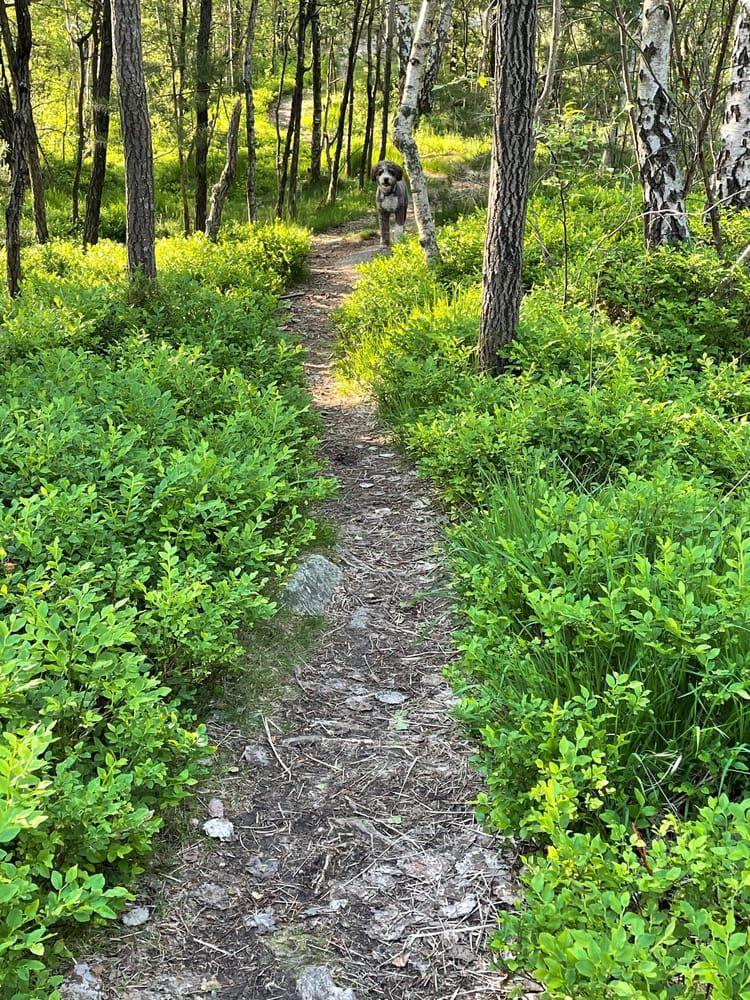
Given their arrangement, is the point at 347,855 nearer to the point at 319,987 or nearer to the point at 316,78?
the point at 319,987

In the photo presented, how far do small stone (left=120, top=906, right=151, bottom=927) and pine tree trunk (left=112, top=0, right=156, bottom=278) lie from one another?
22.0 feet

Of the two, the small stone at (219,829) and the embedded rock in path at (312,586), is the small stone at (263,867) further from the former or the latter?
the embedded rock in path at (312,586)

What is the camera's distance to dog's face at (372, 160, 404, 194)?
435 inches

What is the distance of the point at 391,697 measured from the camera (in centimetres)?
360

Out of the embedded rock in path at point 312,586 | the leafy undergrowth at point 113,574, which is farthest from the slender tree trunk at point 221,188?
the embedded rock in path at point 312,586

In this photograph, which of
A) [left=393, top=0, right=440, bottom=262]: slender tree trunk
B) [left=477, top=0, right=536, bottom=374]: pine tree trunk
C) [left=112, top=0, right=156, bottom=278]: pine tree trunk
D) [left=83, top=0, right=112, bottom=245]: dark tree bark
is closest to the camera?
A: [left=477, top=0, right=536, bottom=374]: pine tree trunk

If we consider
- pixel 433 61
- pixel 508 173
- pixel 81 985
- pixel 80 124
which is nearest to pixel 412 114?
pixel 508 173

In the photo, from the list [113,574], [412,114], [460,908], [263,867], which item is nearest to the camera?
[460,908]

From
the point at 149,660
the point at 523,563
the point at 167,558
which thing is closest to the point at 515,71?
the point at 523,563

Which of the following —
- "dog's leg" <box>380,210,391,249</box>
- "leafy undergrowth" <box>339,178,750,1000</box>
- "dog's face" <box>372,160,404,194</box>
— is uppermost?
"dog's face" <box>372,160,404,194</box>

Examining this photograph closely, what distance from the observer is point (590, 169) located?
8.09 metres

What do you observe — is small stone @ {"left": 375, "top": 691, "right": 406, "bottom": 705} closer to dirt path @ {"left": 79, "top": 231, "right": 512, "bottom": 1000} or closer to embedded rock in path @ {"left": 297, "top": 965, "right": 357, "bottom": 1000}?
dirt path @ {"left": 79, "top": 231, "right": 512, "bottom": 1000}

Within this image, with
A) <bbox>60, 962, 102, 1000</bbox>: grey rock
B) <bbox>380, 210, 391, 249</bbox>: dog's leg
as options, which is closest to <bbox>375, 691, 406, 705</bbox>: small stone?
<bbox>60, 962, 102, 1000</bbox>: grey rock

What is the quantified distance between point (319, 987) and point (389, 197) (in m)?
11.2
